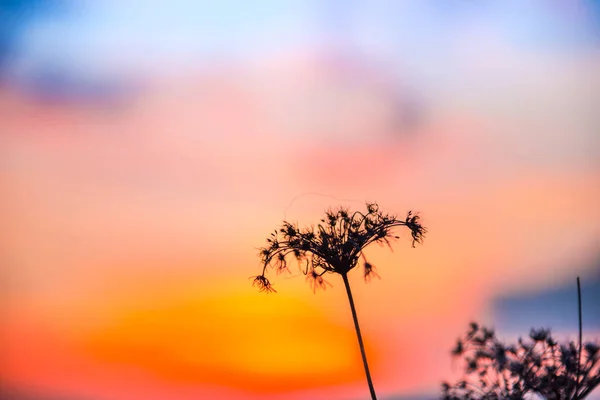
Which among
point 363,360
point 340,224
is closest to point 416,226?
point 340,224

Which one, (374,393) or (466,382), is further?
(374,393)

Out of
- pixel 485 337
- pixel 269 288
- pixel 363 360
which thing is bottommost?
pixel 485 337

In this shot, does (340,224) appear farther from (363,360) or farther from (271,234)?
(363,360)

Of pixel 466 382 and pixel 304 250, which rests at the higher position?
pixel 304 250

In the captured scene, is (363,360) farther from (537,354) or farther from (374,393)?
(537,354)

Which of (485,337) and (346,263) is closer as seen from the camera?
(485,337)

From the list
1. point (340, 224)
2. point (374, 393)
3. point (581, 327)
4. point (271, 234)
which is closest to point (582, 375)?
point (581, 327)

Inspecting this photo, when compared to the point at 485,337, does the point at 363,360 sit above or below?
above

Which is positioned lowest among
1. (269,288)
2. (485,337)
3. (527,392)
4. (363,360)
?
(527,392)
